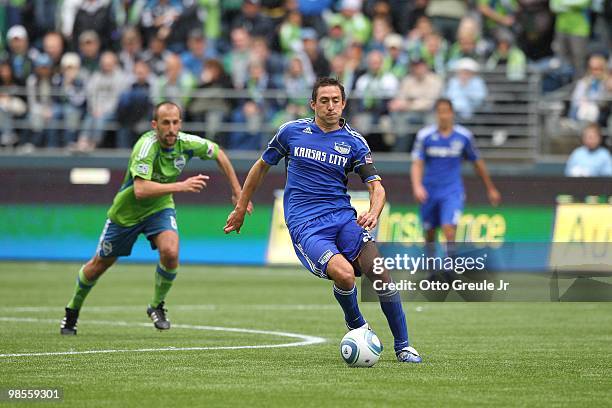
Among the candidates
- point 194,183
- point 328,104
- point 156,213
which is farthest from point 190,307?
point 328,104

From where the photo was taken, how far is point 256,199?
74.3 feet

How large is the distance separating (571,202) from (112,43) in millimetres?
10424

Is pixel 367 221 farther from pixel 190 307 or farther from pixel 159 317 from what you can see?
pixel 190 307

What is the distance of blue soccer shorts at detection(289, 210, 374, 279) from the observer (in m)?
10.5

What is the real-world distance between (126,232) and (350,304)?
3.65 metres

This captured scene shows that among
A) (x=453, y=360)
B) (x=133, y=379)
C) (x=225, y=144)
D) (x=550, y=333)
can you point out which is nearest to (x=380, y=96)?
(x=225, y=144)

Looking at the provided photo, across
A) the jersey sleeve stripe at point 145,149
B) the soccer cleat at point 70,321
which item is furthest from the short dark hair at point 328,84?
the soccer cleat at point 70,321

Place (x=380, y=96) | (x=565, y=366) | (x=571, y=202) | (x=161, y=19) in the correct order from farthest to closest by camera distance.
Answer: (x=161, y=19) < (x=380, y=96) < (x=571, y=202) < (x=565, y=366)

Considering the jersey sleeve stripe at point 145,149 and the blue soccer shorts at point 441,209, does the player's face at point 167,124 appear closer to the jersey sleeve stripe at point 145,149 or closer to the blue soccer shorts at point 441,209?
the jersey sleeve stripe at point 145,149

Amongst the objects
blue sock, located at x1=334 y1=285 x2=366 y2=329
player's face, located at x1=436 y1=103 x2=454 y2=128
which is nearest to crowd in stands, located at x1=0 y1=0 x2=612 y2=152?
player's face, located at x1=436 y1=103 x2=454 y2=128

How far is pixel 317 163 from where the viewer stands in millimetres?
10711

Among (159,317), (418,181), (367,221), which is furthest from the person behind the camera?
(418,181)

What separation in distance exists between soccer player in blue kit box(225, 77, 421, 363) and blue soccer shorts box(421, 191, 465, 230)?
8.14 metres

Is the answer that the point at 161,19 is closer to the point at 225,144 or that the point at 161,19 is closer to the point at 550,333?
the point at 225,144
